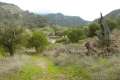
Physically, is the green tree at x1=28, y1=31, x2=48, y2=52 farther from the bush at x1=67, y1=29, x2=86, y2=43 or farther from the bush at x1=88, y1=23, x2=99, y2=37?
the bush at x1=88, y1=23, x2=99, y2=37

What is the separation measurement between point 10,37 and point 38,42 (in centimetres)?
1328

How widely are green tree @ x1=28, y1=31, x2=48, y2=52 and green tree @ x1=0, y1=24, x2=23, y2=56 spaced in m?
11.1

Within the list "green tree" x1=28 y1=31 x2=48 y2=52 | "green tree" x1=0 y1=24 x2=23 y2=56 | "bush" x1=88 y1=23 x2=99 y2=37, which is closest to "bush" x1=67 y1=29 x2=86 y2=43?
"bush" x1=88 y1=23 x2=99 y2=37

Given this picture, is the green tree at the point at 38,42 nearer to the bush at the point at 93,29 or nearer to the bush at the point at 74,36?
the bush at the point at 74,36

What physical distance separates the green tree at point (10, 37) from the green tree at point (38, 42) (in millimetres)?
11054

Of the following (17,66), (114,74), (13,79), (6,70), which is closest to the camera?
(114,74)

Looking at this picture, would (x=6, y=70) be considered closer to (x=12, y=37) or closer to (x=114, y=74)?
(x=114, y=74)

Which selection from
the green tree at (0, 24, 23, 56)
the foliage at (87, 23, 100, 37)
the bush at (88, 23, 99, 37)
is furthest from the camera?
the foliage at (87, 23, 100, 37)

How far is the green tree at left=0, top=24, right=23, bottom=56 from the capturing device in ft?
144

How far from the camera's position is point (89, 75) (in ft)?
60.6

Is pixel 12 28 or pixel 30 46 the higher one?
pixel 12 28

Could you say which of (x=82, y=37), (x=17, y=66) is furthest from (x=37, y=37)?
(x=17, y=66)

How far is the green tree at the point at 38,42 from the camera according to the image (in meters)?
56.6

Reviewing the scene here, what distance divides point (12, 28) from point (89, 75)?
27.9m
